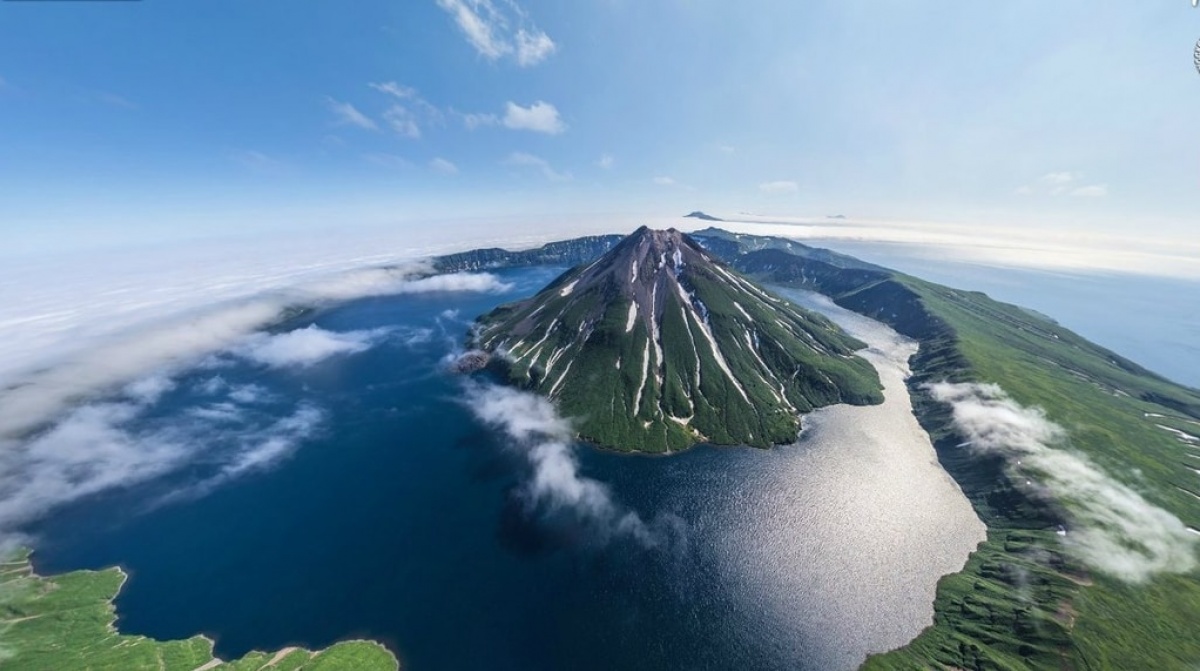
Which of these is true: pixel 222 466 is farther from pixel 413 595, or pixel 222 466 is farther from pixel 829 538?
pixel 829 538

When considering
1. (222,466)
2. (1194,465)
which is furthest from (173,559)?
(1194,465)

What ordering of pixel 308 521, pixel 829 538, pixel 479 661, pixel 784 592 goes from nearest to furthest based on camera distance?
pixel 479 661, pixel 784 592, pixel 829 538, pixel 308 521

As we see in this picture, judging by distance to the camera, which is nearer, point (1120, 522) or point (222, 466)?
point (1120, 522)

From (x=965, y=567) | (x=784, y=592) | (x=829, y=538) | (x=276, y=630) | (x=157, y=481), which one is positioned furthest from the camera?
(x=157, y=481)

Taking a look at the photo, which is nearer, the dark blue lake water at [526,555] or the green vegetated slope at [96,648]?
the green vegetated slope at [96,648]

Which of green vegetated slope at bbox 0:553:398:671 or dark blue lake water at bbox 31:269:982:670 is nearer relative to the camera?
green vegetated slope at bbox 0:553:398:671

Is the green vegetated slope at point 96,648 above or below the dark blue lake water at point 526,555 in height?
below
